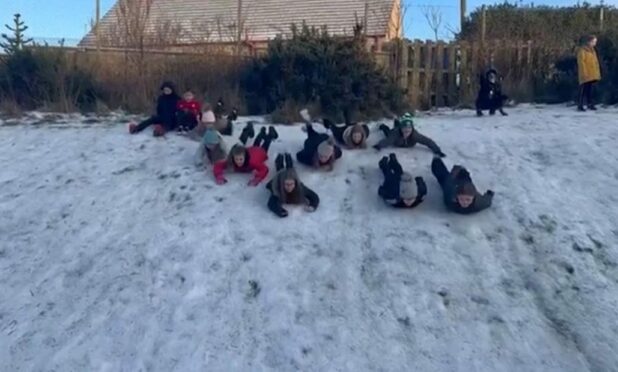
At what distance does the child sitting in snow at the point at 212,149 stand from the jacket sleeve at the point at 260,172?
0.53 metres

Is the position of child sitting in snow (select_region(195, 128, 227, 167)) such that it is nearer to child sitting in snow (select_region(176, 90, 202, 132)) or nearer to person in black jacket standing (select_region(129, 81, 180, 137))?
child sitting in snow (select_region(176, 90, 202, 132))

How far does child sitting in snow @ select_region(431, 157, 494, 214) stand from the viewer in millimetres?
8367

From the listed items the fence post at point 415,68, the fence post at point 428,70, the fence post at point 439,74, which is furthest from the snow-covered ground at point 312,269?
the fence post at point 439,74

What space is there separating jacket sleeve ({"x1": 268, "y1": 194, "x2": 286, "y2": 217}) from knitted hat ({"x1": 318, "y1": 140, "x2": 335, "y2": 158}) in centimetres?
120

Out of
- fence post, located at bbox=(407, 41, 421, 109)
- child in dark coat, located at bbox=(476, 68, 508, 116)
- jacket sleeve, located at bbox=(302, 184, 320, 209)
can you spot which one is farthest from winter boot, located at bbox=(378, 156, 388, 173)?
fence post, located at bbox=(407, 41, 421, 109)

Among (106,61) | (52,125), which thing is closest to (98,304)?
(52,125)

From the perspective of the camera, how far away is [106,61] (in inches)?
606

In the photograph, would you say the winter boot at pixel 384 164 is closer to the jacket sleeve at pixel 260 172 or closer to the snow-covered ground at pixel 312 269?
the snow-covered ground at pixel 312 269

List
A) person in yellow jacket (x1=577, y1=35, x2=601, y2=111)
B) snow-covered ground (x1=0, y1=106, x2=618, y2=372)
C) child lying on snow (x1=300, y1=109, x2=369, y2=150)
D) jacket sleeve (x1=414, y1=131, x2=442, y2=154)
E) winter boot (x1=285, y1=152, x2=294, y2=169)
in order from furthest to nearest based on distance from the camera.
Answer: person in yellow jacket (x1=577, y1=35, x2=601, y2=111) → child lying on snow (x1=300, y1=109, x2=369, y2=150) → jacket sleeve (x1=414, y1=131, x2=442, y2=154) → winter boot (x1=285, y1=152, x2=294, y2=169) → snow-covered ground (x1=0, y1=106, x2=618, y2=372)

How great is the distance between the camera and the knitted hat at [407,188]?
855 cm

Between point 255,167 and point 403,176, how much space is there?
1.97 metres

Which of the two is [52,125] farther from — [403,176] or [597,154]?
[597,154]

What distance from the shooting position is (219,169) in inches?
376

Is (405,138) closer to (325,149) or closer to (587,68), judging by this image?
(325,149)
